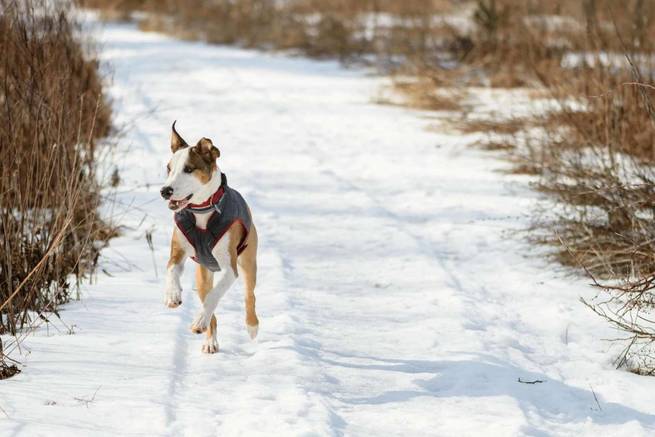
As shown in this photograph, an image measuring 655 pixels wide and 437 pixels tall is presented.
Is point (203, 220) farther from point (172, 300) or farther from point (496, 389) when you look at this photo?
point (496, 389)

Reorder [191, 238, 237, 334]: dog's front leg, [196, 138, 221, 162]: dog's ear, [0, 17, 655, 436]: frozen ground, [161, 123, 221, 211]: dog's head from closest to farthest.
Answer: [0, 17, 655, 436]: frozen ground < [161, 123, 221, 211]: dog's head < [196, 138, 221, 162]: dog's ear < [191, 238, 237, 334]: dog's front leg

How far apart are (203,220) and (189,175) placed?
265mm

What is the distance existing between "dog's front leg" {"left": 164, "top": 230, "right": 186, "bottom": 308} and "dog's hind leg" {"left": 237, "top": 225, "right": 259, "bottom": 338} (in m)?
0.37

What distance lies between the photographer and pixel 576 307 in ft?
19.6

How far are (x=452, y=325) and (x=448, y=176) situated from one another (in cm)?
443

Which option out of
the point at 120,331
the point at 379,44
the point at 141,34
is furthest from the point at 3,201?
the point at 141,34

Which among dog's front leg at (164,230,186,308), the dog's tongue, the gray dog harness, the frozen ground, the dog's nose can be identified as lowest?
the frozen ground

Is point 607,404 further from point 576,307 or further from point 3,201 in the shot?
point 3,201

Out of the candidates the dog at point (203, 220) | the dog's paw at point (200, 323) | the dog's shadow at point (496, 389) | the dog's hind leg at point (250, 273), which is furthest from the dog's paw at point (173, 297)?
the dog's shadow at point (496, 389)

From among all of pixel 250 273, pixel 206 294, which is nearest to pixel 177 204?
pixel 250 273

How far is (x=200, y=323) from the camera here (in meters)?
4.54

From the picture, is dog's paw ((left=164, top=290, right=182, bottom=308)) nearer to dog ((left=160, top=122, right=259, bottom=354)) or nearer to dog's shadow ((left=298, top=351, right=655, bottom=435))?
dog ((left=160, top=122, right=259, bottom=354))

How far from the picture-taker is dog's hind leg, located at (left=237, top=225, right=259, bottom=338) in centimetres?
487

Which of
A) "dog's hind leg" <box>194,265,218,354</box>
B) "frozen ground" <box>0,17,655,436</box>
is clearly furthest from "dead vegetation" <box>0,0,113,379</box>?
"dog's hind leg" <box>194,265,218,354</box>
